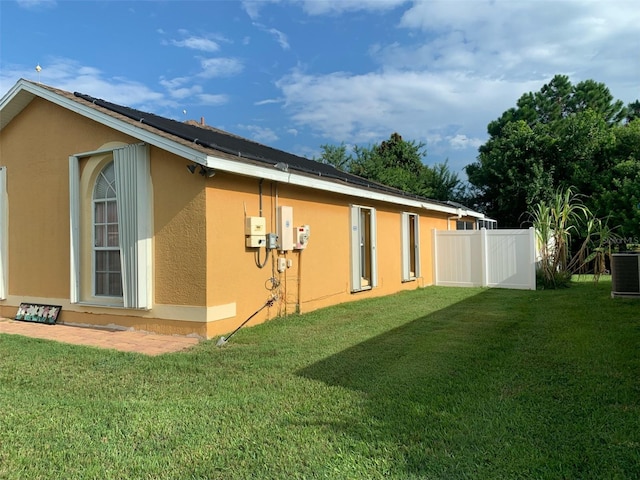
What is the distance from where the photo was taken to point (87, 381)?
4160 millimetres

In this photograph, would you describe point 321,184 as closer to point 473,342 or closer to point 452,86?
point 473,342

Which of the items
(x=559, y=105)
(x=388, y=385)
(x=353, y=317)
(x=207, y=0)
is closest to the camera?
(x=388, y=385)

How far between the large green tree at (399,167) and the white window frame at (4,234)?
18.7 metres

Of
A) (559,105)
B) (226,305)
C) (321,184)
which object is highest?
(559,105)

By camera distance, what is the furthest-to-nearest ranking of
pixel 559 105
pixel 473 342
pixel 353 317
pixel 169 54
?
pixel 559 105, pixel 169 54, pixel 353 317, pixel 473 342

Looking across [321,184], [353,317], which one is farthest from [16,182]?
[353,317]

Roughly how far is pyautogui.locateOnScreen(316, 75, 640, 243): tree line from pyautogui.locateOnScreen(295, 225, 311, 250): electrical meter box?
11.6 metres

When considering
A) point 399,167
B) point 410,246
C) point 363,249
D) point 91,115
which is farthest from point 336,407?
point 399,167

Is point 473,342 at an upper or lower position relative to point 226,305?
lower

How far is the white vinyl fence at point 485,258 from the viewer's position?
37.8ft

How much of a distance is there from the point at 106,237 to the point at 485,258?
9.73m

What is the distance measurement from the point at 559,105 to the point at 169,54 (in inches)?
988

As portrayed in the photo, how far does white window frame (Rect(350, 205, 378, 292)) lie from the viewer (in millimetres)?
9602

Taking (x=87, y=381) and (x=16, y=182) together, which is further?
(x=16, y=182)
